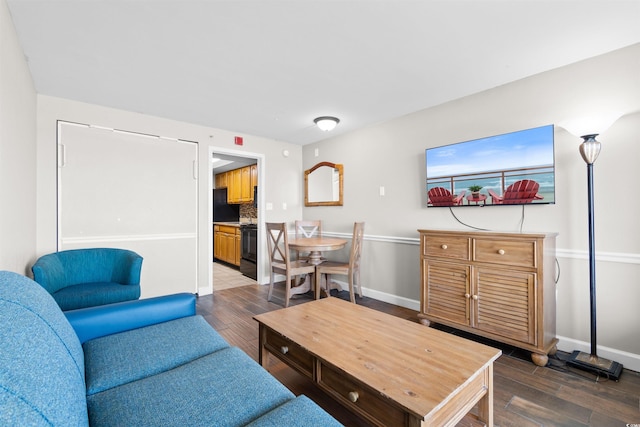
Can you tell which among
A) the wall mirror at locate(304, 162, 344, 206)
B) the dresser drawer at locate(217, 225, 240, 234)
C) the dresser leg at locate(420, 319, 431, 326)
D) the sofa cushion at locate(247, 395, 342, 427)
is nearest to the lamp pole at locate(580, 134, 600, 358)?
the dresser leg at locate(420, 319, 431, 326)

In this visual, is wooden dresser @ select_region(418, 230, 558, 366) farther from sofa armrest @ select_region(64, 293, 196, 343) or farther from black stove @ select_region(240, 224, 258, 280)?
black stove @ select_region(240, 224, 258, 280)

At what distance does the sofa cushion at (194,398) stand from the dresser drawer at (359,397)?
0.32 metres

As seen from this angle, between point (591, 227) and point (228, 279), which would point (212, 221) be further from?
point (591, 227)

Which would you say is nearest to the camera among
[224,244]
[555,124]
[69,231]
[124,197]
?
[555,124]

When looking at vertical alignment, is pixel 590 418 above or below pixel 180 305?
below

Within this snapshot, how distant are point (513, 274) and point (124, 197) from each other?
398 cm

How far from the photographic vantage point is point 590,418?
5.19 ft

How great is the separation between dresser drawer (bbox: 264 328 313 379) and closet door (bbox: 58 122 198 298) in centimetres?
→ 240

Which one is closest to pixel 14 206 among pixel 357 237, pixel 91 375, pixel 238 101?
pixel 91 375

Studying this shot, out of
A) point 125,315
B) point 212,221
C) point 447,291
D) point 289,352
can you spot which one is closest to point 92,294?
point 125,315

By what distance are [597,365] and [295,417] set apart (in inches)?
91.9

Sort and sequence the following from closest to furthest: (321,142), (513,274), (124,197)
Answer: (513,274) → (124,197) → (321,142)

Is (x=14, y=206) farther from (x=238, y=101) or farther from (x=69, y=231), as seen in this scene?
(x=238, y=101)

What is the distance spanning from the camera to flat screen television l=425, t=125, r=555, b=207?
2396mm
